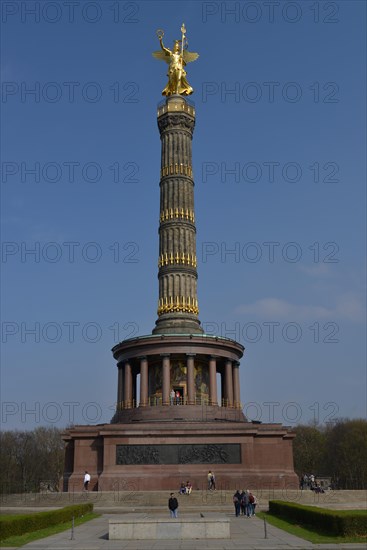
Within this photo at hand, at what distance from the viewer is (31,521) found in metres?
17.2

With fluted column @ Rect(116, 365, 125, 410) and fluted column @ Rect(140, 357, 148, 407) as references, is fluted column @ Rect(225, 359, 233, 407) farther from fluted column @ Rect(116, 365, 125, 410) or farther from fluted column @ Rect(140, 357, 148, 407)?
fluted column @ Rect(116, 365, 125, 410)

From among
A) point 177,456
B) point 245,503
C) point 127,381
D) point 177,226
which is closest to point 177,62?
point 177,226

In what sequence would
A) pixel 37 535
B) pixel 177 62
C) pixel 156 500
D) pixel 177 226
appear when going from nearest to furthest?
pixel 37 535 < pixel 156 500 < pixel 177 226 < pixel 177 62

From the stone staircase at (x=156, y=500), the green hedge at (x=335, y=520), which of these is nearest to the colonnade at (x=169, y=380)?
the stone staircase at (x=156, y=500)

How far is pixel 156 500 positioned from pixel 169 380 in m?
8.23

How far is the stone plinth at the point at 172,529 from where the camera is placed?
1570 cm

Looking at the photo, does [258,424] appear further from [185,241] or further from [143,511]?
[185,241]

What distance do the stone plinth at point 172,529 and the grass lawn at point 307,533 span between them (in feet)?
7.03

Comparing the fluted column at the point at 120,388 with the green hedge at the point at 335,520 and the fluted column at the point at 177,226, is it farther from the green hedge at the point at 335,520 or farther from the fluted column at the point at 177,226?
the green hedge at the point at 335,520

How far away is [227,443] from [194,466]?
6.27ft

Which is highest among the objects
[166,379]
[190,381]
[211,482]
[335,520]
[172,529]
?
[166,379]

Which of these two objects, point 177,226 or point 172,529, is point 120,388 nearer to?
point 177,226

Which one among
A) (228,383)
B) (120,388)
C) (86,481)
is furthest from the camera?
(120,388)

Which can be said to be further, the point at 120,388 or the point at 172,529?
the point at 120,388
